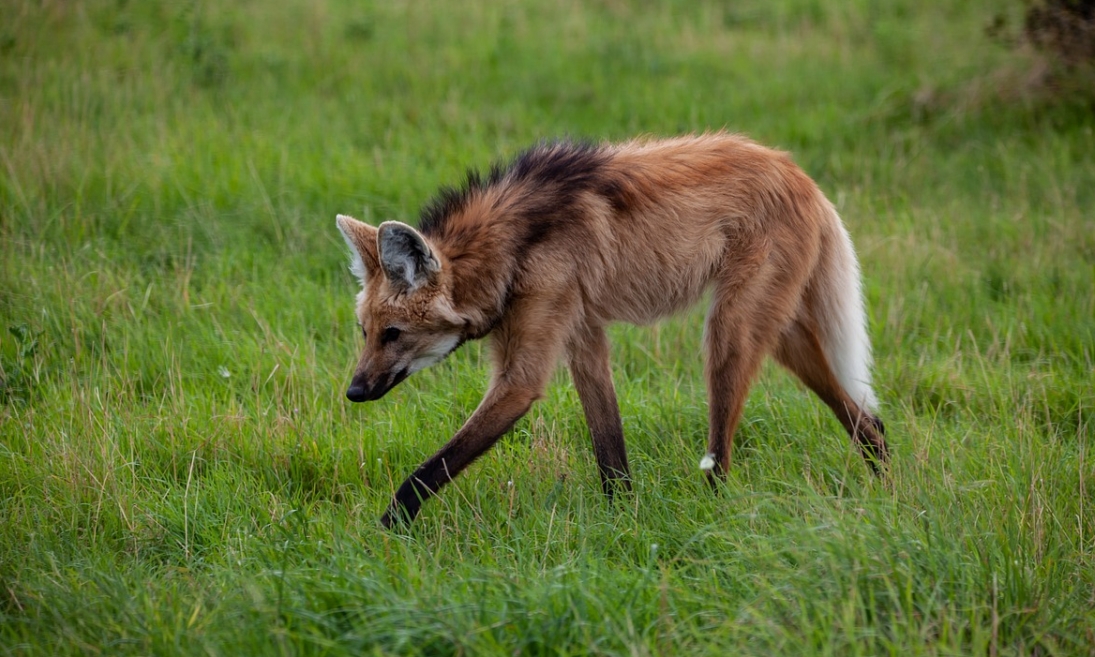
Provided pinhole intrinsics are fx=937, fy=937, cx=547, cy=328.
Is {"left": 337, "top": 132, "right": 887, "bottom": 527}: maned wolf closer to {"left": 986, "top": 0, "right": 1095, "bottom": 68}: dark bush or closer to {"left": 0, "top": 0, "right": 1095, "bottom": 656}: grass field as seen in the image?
{"left": 0, "top": 0, "right": 1095, "bottom": 656}: grass field

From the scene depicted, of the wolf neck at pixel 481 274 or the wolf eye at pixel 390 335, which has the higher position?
the wolf neck at pixel 481 274

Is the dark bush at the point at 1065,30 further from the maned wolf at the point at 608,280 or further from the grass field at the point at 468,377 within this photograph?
the maned wolf at the point at 608,280

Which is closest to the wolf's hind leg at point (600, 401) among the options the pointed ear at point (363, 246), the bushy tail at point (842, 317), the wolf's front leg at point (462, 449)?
the wolf's front leg at point (462, 449)

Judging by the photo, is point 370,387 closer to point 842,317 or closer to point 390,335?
point 390,335

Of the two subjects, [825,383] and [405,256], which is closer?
[405,256]

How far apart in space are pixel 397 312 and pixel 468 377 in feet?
3.11

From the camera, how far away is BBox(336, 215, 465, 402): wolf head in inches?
124

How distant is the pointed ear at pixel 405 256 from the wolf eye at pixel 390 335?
0.48 ft

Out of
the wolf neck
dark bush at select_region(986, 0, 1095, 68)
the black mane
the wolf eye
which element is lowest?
the wolf eye

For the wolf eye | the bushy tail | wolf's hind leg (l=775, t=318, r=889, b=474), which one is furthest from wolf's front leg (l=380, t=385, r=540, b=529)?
the bushy tail

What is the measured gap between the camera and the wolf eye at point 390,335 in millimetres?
3207

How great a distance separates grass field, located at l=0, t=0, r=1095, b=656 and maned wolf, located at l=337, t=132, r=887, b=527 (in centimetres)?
23

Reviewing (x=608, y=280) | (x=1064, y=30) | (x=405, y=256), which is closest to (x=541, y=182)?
(x=608, y=280)

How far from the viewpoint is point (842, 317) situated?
3.75 m
